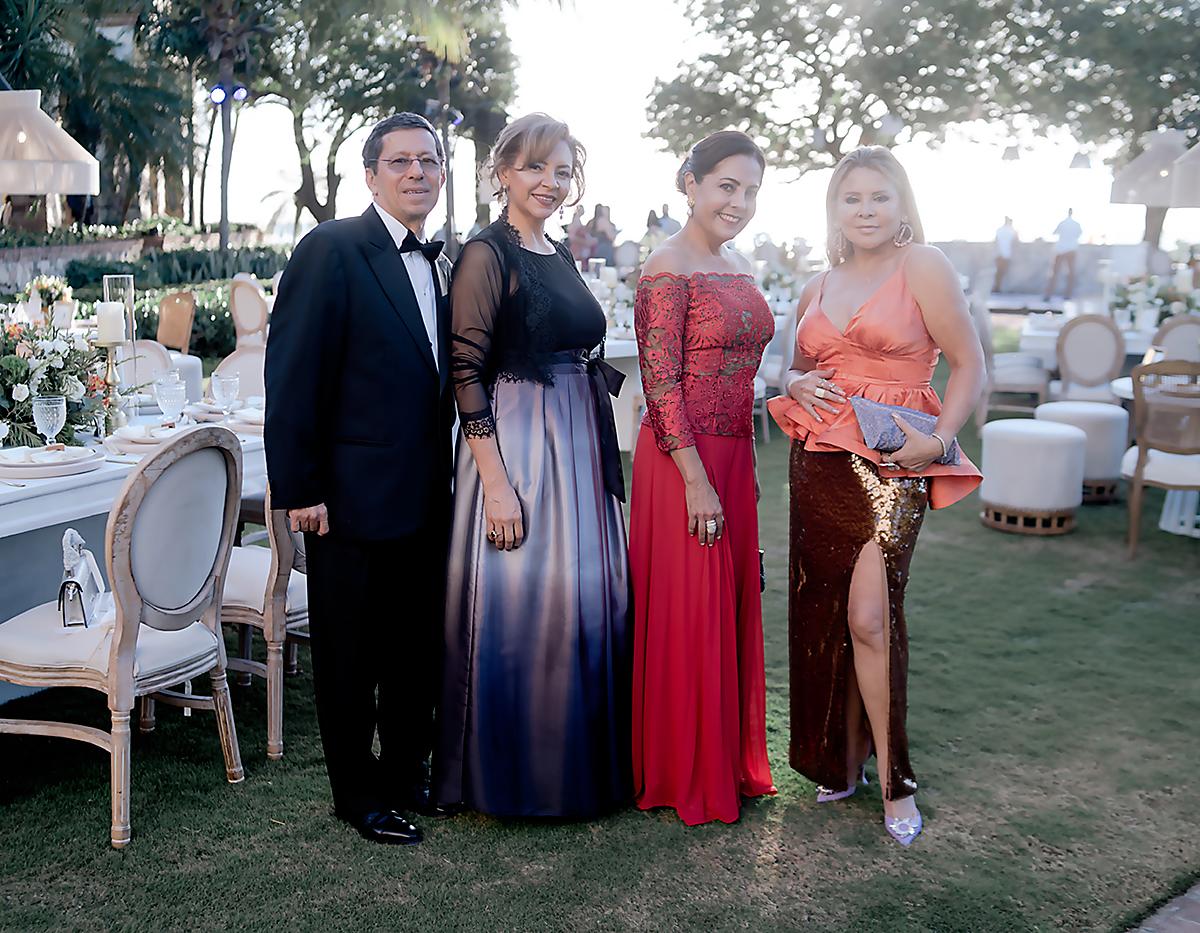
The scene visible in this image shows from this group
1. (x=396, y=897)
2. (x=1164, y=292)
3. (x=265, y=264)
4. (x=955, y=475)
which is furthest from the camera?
(x=265, y=264)

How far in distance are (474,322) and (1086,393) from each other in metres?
6.21

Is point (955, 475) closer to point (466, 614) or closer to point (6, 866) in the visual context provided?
point (466, 614)

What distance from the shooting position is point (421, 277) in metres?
3.06

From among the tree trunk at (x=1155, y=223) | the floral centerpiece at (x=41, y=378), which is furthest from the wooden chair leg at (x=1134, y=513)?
the tree trunk at (x=1155, y=223)

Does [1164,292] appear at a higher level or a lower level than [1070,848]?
higher

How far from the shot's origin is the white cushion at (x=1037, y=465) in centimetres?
653

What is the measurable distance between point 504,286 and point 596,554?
726 mm

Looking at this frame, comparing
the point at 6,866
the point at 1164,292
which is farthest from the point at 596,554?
the point at 1164,292

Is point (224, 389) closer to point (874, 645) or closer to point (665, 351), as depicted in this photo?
point (665, 351)

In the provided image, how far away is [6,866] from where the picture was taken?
9.93ft

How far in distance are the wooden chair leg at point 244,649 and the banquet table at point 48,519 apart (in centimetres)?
50

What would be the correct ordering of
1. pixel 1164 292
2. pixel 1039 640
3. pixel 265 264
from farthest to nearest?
1. pixel 265 264
2. pixel 1164 292
3. pixel 1039 640

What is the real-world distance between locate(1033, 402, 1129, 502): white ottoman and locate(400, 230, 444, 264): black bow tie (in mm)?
5076

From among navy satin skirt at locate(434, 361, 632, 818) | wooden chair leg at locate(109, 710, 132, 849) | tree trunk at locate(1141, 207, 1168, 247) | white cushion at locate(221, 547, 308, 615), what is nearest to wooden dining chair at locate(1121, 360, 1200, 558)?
navy satin skirt at locate(434, 361, 632, 818)
